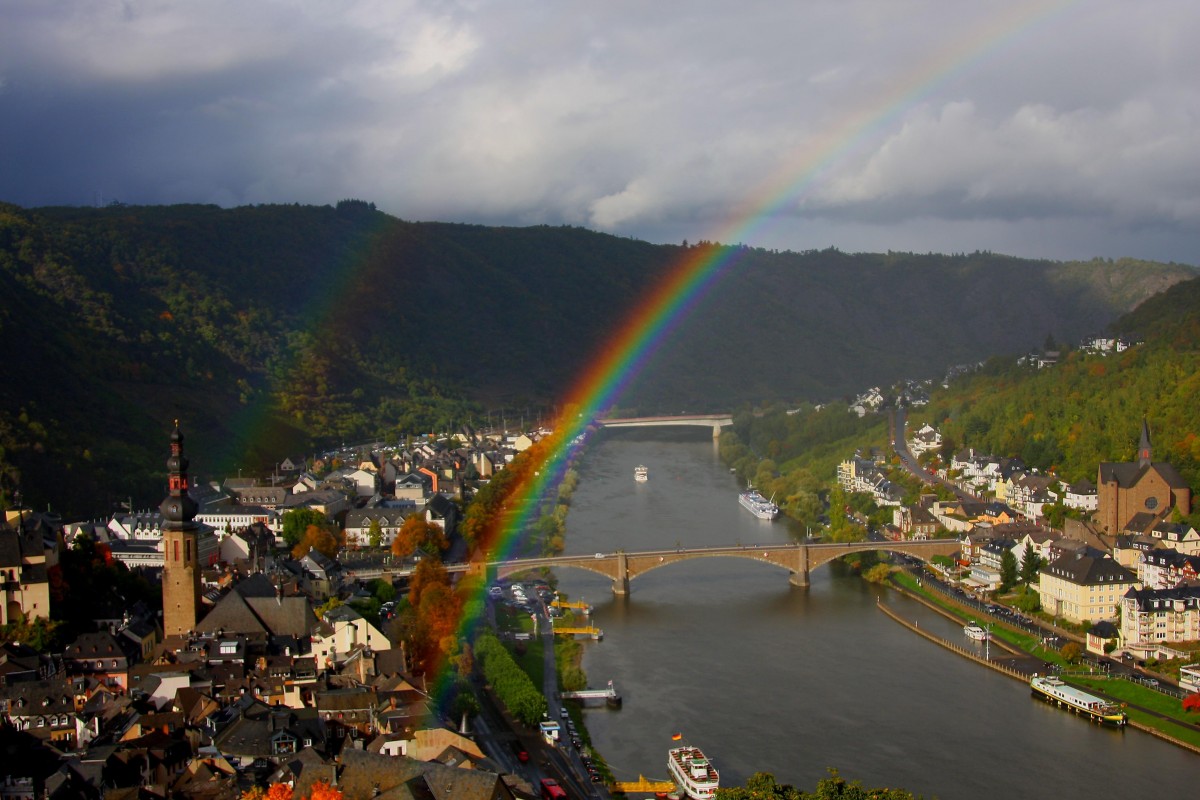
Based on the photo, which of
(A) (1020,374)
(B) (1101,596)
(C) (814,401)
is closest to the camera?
(B) (1101,596)

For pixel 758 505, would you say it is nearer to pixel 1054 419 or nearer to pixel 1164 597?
pixel 1054 419

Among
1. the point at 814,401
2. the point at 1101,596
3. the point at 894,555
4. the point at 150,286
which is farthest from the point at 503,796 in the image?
the point at 814,401

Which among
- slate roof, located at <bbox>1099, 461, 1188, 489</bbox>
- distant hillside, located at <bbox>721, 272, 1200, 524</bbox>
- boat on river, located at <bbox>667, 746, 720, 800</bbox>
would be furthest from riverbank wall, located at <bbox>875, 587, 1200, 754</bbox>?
distant hillside, located at <bbox>721, 272, 1200, 524</bbox>

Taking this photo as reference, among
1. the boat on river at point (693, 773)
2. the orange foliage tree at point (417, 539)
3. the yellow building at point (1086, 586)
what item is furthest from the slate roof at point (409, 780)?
the orange foliage tree at point (417, 539)

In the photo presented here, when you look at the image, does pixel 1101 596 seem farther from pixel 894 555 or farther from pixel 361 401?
pixel 361 401

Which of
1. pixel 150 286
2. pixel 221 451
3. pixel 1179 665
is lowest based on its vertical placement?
pixel 1179 665

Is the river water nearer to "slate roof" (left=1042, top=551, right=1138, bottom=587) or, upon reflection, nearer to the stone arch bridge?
the stone arch bridge

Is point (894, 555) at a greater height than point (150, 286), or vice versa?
point (150, 286)
